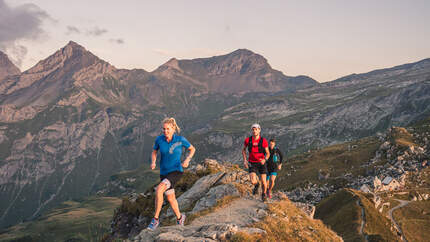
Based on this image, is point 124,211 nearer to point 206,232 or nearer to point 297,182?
point 206,232

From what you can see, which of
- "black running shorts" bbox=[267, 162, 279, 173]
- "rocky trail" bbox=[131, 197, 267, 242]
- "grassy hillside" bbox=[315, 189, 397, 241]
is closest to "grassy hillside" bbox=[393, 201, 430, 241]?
"grassy hillside" bbox=[315, 189, 397, 241]

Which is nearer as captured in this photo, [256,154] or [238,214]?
[238,214]

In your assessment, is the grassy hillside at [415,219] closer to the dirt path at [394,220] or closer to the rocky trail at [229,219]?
the dirt path at [394,220]

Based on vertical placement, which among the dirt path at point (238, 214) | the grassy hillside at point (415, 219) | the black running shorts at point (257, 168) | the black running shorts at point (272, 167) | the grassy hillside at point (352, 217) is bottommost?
the grassy hillside at point (415, 219)

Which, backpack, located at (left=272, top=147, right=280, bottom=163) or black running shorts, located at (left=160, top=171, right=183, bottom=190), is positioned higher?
black running shorts, located at (left=160, top=171, right=183, bottom=190)

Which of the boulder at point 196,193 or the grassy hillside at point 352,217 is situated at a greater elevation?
the boulder at point 196,193

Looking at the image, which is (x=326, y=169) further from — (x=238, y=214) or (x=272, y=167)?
(x=238, y=214)

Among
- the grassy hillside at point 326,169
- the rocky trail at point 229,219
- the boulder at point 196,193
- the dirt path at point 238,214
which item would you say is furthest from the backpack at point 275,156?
the grassy hillside at point 326,169

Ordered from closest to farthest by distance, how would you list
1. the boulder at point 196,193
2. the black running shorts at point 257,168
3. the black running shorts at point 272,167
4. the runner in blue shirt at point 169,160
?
the runner in blue shirt at point 169,160, the black running shorts at point 257,168, the black running shorts at point 272,167, the boulder at point 196,193

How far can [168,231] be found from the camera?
12992 mm

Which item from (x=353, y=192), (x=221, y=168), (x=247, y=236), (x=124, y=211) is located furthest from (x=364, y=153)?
(x=247, y=236)

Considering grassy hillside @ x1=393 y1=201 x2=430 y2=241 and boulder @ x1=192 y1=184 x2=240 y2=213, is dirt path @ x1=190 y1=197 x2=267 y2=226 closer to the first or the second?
boulder @ x1=192 y1=184 x2=240 y2=213

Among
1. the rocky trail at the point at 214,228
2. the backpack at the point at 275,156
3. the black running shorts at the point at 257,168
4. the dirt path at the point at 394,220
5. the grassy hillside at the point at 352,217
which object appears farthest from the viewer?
the dirt path at the point at 394,220

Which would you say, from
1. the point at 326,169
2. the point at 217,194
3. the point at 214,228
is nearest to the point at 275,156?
the point at 217,194
